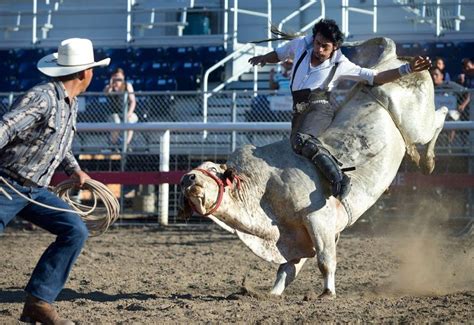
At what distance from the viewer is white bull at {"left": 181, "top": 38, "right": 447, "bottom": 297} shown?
7426mm

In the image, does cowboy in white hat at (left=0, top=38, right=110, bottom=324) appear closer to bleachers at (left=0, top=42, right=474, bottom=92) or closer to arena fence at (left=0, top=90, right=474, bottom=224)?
arena fence at (left=0, top=90, right=474, bottom=224)

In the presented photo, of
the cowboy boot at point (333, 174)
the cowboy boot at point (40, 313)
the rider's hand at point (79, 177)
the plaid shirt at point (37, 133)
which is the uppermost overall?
the plaid shirt at point (37, 133)

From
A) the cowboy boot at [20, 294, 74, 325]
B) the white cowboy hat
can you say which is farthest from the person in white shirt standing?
the cowboy boot at [20, 294, 74, 325]

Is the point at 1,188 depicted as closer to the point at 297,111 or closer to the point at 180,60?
the point at 297,111

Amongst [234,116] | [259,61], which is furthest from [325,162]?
[234,116]

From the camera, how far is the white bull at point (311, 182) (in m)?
7.43

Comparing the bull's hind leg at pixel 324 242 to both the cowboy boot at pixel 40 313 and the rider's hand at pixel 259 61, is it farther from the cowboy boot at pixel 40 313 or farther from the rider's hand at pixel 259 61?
the cowboy boot at pixel 40 313

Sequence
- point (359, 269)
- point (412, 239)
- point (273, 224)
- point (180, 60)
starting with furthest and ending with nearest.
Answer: point (180, 60), point (412, 239), point (359, 269), point (273, 224)

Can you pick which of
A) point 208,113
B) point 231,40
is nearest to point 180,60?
point 231,40

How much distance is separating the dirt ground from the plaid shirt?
3.60ft

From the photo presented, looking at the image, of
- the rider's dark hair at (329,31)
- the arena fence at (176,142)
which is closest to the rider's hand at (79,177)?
the rider's dark hair at (329,31)

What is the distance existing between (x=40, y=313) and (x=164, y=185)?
25.8 feet

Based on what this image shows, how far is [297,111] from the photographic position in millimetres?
8203

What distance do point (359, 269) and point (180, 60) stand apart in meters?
9.40
